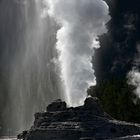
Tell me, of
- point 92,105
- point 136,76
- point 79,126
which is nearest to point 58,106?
point 92,105

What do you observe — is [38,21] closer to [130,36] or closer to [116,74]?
[116,74]

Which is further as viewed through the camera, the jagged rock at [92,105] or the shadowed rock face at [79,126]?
the jagged rock at [92,105]

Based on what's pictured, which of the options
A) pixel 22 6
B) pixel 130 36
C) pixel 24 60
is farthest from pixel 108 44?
pixel 24 60

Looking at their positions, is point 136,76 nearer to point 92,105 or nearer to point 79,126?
point 92,105

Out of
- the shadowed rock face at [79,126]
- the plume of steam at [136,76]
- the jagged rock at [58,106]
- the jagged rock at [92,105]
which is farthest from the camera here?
the plume of steam at [136,76]

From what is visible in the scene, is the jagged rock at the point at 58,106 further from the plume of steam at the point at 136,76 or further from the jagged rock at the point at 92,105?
the plume of steam at the point at 136,76

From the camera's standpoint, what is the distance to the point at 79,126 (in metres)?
59.3

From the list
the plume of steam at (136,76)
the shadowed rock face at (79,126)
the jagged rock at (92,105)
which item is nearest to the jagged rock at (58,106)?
the shadowed rock face at (79,126)

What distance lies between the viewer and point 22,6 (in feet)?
397

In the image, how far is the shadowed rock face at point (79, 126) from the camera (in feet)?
193

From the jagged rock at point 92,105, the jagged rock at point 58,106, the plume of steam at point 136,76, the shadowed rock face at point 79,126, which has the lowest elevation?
the shadowed rock face at point 79,126

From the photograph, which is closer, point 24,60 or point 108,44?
point 24,60

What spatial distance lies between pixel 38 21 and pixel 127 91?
914 inches

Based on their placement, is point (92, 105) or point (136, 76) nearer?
point (92, 105)
